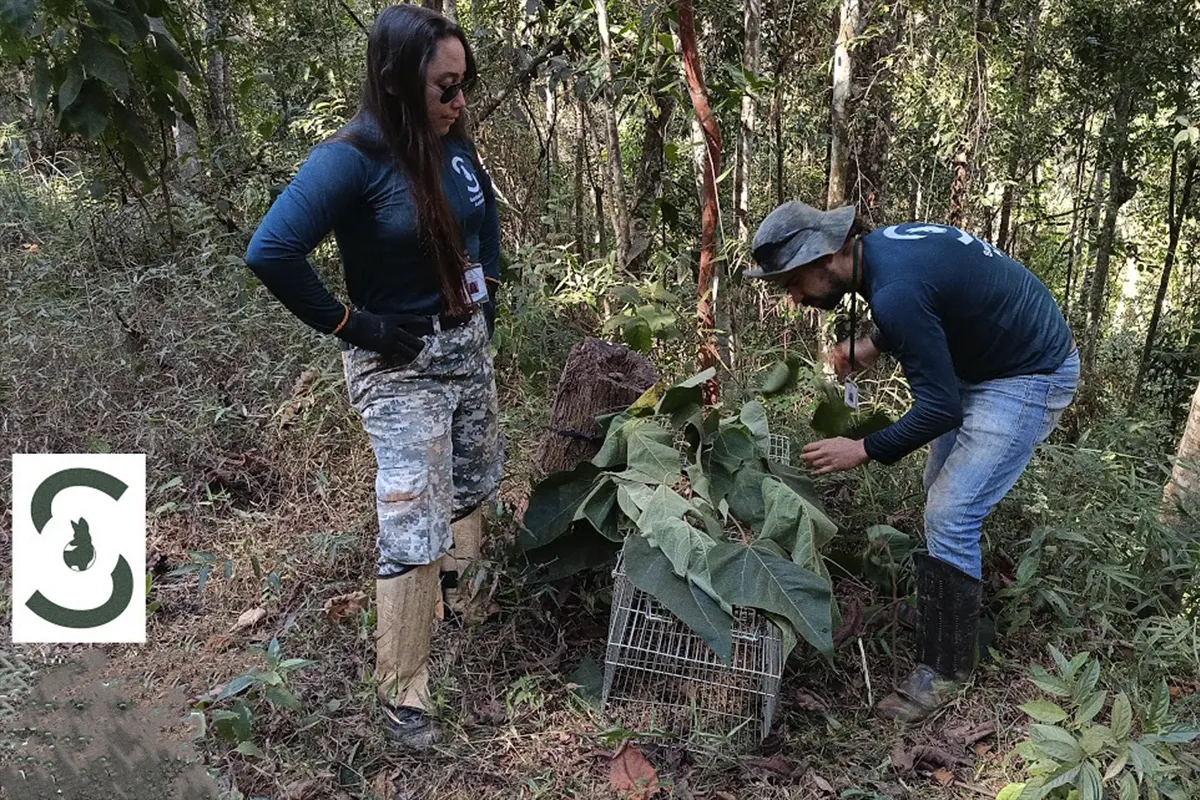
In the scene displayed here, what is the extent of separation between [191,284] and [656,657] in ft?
11.7

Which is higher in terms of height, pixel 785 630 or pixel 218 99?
pixel 218 99

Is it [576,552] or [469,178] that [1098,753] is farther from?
[469,178]

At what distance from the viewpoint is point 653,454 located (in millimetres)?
2701

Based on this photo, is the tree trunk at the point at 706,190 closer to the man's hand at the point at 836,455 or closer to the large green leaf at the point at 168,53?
the man's hand at the point at 836,455

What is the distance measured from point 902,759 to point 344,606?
5.81 ft

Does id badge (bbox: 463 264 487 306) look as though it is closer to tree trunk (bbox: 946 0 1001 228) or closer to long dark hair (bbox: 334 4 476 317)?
long dark hair (bbox: 334 4 476 317)

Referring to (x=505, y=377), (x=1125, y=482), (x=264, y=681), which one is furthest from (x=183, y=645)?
(x=1125, y=482)

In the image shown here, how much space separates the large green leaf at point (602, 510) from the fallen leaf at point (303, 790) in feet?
3.26

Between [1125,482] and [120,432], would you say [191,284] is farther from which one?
[1125,482]

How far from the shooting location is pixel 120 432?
3898 millimetres

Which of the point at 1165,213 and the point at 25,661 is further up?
the point at 1165,213

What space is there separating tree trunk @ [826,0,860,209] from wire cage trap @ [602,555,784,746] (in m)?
2.47

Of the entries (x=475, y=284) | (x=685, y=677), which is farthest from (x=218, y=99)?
(x=685, y=677)

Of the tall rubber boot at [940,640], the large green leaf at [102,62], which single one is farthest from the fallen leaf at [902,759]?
the large green leaf at [102,62]
